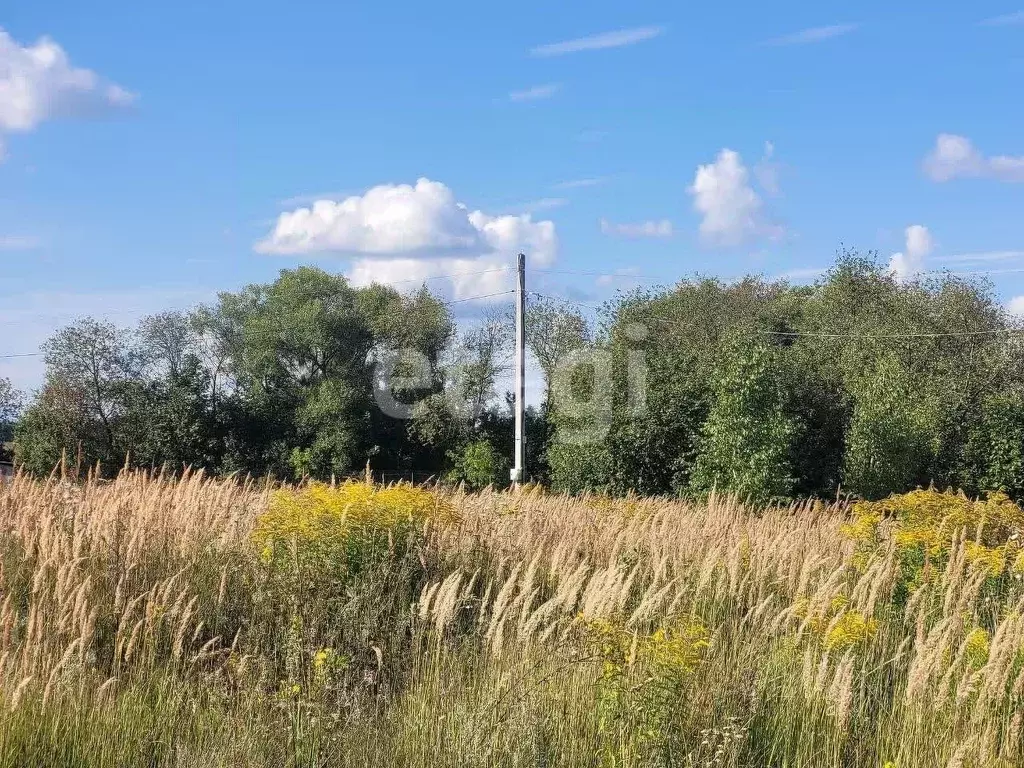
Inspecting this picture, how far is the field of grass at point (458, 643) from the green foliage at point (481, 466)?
25611 millimetres

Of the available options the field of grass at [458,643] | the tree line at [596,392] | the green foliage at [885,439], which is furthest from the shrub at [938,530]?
the green foliage at [885,439]

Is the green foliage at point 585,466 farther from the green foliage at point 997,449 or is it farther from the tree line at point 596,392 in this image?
the green foliage at point 997,449

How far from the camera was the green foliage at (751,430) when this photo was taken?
958 inches

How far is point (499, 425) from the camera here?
36.9 metres

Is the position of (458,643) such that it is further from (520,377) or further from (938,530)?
(520,377)

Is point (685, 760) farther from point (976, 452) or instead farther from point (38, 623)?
point (976, 452)

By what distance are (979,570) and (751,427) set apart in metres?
19.1

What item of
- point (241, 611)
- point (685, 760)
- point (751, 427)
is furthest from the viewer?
point (751, 427)

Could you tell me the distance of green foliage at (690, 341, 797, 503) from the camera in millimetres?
24328

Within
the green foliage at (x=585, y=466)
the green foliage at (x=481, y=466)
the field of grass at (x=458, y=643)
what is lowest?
the green foliage at (x=481, y=466)

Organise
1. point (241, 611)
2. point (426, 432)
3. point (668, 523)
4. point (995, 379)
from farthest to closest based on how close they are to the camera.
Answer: point (426, 432) < point (995, 379) < point (668, 523) < point (241, 611)

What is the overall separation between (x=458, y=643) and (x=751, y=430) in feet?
66.0

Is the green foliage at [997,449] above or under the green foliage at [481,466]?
above

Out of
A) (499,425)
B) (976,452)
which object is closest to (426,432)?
(499,425)
